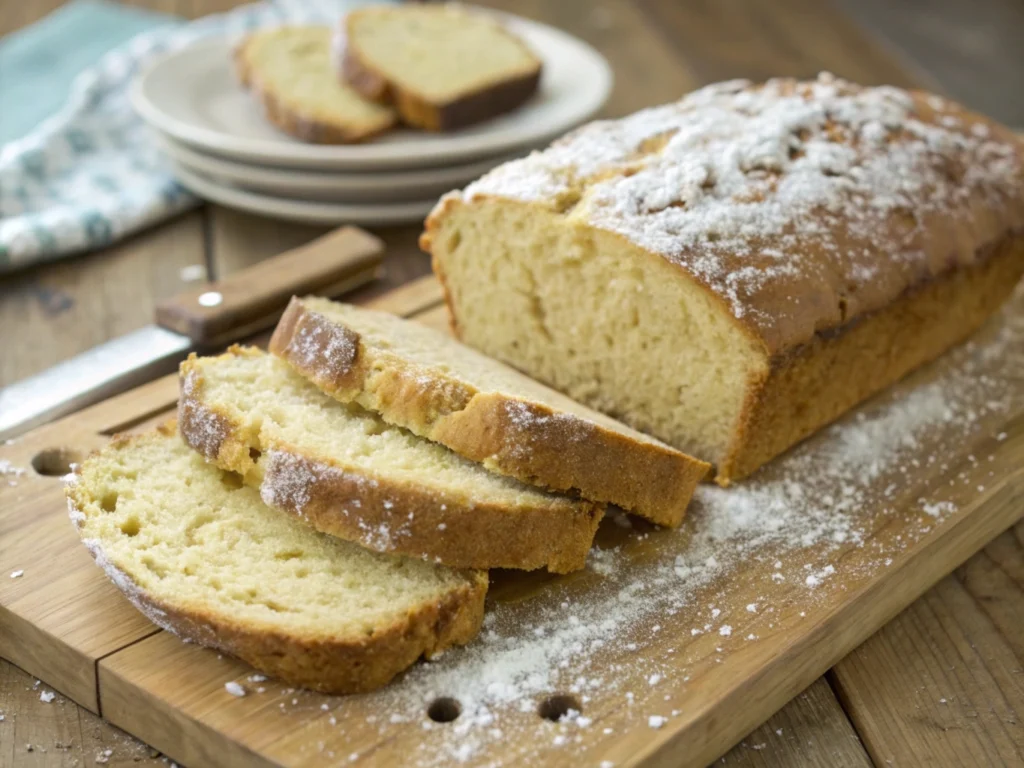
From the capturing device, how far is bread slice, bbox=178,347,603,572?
2.33 m

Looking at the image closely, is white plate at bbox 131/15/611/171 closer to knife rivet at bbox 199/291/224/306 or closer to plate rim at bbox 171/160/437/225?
plate rim at bbox 171/160/437/225

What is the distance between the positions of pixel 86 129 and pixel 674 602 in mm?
3257

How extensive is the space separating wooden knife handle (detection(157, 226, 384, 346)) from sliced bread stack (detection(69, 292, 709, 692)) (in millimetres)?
568

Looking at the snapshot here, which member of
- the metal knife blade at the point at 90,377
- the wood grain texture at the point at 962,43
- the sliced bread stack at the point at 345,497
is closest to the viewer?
the sliced bread stack at the point at 345,497

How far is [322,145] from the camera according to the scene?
4242 millimetres

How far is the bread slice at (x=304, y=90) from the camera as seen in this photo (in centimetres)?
424

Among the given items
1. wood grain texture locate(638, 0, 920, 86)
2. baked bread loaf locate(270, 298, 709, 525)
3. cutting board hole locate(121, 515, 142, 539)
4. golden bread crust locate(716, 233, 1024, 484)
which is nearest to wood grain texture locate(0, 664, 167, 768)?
cutting board hole locate(121, 515, 142, 539)

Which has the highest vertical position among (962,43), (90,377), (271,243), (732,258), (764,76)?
(732,258)

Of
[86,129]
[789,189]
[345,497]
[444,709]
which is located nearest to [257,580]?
[345,497]

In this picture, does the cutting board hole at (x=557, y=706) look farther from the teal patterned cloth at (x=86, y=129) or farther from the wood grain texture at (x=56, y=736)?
the teal patterned cloth at (x=86, y=129)

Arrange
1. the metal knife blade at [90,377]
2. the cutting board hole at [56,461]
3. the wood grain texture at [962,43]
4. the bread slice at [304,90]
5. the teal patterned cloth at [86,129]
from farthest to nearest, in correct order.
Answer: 1. the wood grain texture at [962,43]
2. the bread slice at [304,90]
3. the teal patterned cloth at [86,129]
4. the metal knife blade at [90,377]
5. the cutting board hole at [56,461]

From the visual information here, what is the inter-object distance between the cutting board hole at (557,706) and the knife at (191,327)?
1.63 m

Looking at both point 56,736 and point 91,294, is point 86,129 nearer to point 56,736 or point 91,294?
point 91,294

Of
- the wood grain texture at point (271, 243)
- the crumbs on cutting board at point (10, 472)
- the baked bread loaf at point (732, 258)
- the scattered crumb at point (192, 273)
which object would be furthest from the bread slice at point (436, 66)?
the crumbs on cutting board at point (10, 472)
